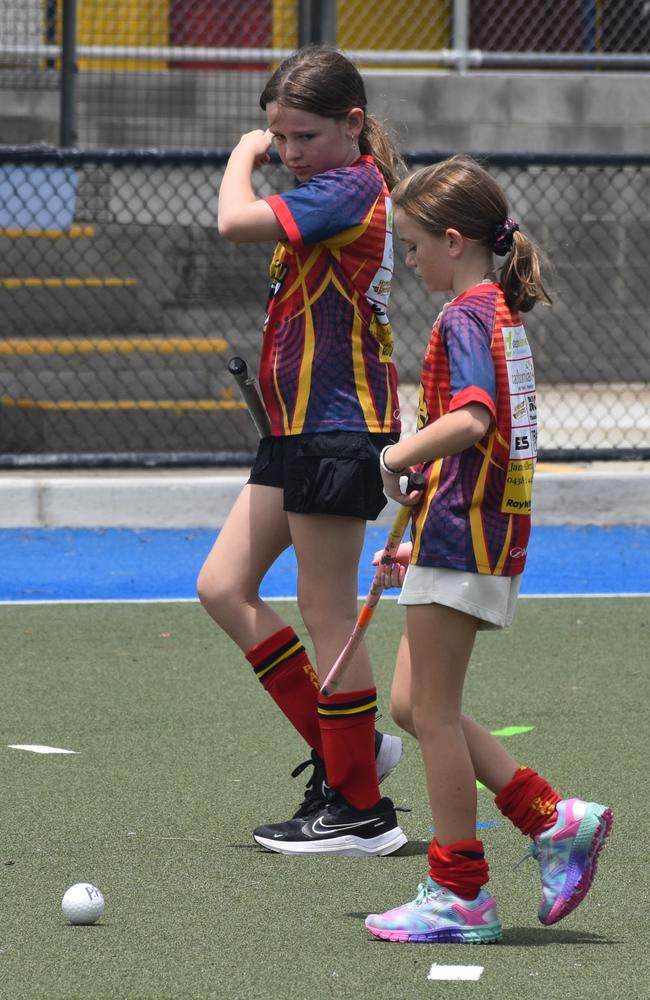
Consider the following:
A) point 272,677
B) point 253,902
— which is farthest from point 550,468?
point 253,902

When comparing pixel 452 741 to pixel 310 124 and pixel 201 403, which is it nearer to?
pixel 310 124

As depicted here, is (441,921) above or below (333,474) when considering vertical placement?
below

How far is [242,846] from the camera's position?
14.4 ft

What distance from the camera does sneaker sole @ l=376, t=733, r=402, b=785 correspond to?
4.59 meters

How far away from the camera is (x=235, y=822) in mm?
4605

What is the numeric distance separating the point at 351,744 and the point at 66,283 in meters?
8.13

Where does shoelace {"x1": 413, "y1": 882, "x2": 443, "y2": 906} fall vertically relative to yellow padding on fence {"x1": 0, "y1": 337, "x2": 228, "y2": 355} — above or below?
above

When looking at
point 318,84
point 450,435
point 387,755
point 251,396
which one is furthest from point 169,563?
point 450,435

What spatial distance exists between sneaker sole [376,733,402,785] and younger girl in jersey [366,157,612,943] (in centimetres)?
86

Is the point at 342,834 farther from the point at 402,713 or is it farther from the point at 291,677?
the point at 402,713

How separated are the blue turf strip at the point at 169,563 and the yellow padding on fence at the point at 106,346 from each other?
2.36 meters

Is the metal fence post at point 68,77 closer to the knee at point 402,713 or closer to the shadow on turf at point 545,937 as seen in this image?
the knee at point 402,713

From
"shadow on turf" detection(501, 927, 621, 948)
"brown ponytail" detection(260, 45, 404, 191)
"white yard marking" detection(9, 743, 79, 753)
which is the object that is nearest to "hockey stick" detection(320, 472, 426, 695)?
"shadow on turf" detection(501, 927, 621, 948)

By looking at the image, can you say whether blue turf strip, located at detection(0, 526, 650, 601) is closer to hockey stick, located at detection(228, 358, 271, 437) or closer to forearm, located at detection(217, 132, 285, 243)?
hockey stick, located at detection(228, 358, 271, 437)
